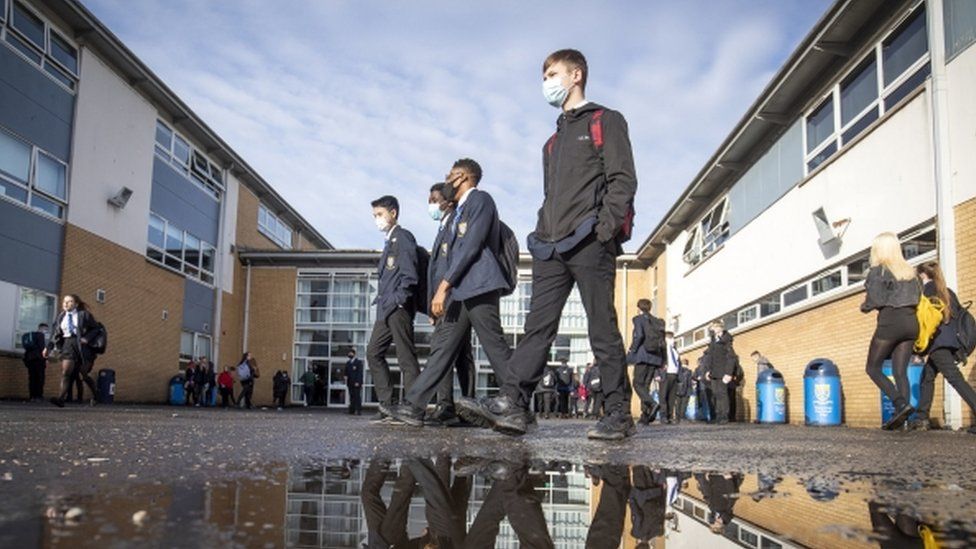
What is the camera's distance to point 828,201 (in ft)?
44.7

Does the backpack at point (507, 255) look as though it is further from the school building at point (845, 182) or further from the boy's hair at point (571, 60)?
the school building at point (845, 182)

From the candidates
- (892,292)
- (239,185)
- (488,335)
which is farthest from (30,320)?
(892,292)

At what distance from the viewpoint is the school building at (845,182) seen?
32.3 feet

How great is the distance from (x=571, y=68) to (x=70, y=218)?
59.3 ft

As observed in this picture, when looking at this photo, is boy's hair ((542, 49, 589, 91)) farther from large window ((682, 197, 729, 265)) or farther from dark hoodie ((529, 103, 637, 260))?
large window ((682, 197, 729, 265))

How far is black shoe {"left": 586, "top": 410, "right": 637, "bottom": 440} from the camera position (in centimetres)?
402

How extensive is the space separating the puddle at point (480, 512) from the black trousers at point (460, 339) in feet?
8.92

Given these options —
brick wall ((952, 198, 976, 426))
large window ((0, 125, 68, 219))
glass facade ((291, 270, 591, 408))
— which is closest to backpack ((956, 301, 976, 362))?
brick wall ((952, 198, 976, 426))

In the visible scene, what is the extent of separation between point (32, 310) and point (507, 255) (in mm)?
15926

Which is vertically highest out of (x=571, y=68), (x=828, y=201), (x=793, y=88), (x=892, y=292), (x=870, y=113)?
(x=793, y=88)

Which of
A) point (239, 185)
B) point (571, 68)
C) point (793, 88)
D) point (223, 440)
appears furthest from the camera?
point (239, 185)

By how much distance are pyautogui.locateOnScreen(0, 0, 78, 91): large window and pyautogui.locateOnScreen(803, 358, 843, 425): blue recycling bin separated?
17.6 m

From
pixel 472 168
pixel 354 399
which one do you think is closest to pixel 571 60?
pixel 472 168

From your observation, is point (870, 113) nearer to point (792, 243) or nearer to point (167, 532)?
point (792, 243)
